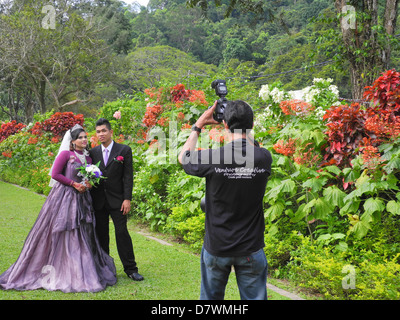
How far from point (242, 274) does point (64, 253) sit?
8.55 ft

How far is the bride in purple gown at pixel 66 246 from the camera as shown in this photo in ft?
15.6

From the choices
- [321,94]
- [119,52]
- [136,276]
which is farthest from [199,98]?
[119,52]

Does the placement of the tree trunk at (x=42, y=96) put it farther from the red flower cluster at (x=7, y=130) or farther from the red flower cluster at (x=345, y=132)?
the red flower cluster at (x=345, y=132)

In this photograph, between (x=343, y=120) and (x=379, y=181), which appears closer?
(x=379, y=181)

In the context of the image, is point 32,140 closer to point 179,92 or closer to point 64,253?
point 179,92

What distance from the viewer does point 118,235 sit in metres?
5.14

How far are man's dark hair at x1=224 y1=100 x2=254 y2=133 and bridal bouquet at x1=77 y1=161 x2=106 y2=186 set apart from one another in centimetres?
243

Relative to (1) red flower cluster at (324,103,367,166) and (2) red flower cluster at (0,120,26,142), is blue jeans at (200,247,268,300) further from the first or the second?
(2) red flower cluster at (0,120,26,142)

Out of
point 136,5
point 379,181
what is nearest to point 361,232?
point 379,181

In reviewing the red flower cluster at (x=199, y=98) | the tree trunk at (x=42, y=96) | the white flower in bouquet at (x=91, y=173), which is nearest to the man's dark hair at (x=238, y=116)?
the white flower in bouquet at (x=91, y=173)

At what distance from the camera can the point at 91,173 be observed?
4.95 metres

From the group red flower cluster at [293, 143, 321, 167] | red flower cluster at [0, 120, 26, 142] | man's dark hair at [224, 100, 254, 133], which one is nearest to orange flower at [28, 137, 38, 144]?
red flower cluster at [0, 120, 26, 142]
